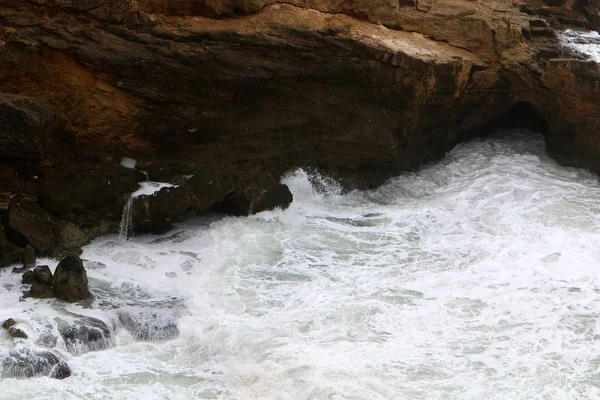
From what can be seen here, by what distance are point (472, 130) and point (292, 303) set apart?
7.35m

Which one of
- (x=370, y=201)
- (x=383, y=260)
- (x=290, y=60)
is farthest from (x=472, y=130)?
(x=383, y=260)

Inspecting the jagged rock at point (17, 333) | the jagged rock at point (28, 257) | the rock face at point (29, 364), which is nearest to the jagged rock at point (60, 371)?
the rock face at point (29, 364)

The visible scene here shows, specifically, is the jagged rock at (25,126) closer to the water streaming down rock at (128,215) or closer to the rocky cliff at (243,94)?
the rocky cliff at (243,94)

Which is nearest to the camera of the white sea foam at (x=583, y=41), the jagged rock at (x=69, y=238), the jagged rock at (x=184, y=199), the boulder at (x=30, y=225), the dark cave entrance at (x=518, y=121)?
the boulder at (x=30, y=225)

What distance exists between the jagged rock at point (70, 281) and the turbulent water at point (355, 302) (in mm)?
177

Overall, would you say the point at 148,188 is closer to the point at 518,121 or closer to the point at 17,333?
the point at 17,333

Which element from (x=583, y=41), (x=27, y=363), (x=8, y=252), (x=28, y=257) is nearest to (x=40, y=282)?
(x=28, y=257)

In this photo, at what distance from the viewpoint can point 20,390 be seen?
7328mm

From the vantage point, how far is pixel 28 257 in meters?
9.72

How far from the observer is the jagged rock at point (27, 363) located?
7.59 m

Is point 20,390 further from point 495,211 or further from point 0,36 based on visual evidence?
point 495,211

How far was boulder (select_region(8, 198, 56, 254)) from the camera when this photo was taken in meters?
9.98

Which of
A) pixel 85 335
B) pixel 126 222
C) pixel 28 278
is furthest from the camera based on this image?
pixel 126 222

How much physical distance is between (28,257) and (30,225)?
60cm
